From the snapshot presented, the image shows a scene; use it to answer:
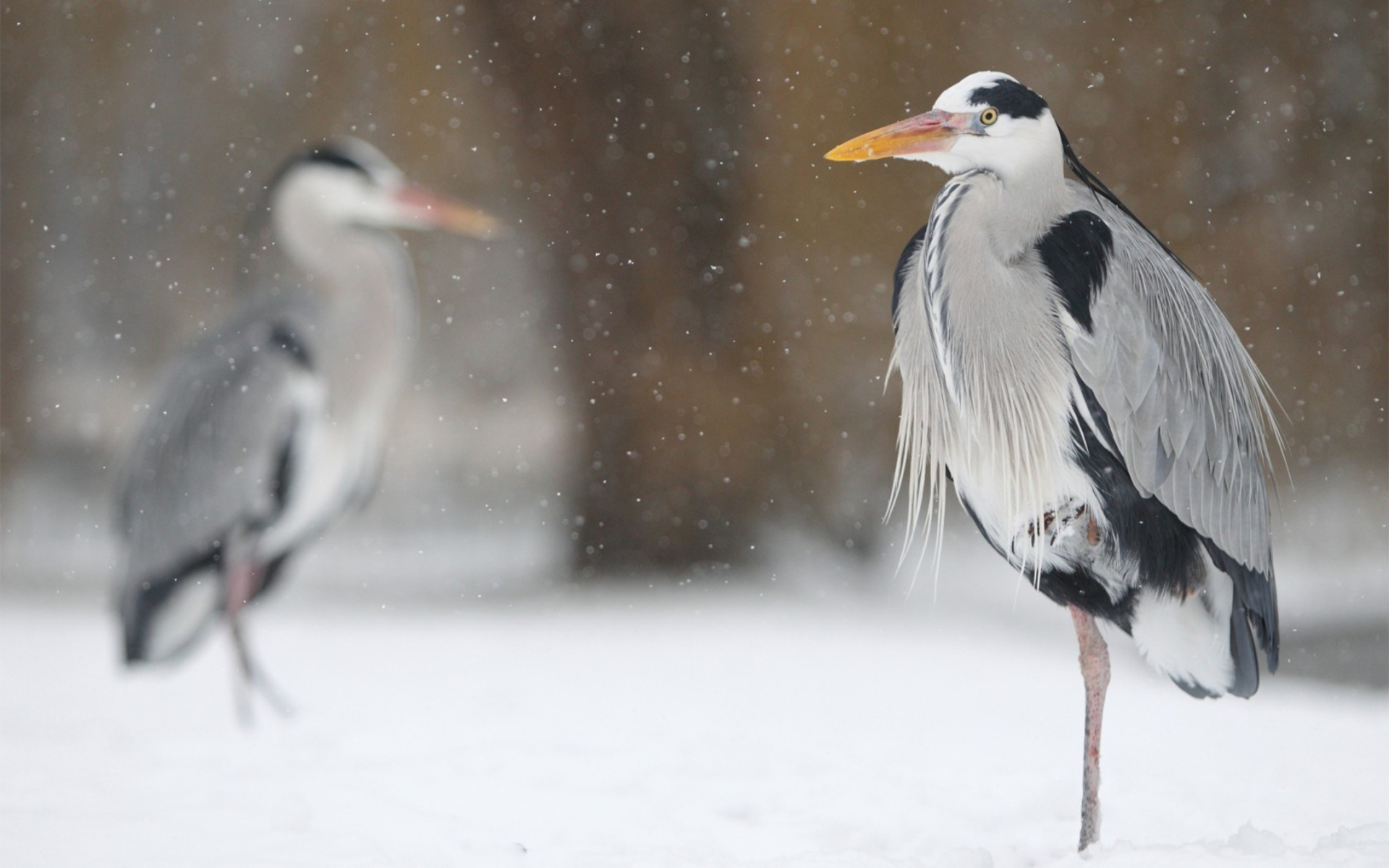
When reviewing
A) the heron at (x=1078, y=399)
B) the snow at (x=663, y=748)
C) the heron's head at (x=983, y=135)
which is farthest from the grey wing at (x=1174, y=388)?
the snow at (x=663, y=748)

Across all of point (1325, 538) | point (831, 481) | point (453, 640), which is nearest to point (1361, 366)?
point (1325, 538)

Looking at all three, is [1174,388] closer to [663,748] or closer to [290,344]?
[663,748]

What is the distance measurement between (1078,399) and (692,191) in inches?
112

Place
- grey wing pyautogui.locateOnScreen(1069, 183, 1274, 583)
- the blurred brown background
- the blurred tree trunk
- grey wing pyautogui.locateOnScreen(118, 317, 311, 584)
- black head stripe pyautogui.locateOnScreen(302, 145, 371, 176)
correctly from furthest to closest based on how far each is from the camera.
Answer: the blurred tree trunk
the blurred brown background
black head stripe pyautogui.locateOnScreen(302, 145, 371, 176)
grey wing pyautogui.locateOnScreen(118, 317, 311, 584)
grey wing pyautogui.locateOnScreen(1069, 183, 1274, 583)

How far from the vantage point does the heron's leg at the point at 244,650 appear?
9.71 feet

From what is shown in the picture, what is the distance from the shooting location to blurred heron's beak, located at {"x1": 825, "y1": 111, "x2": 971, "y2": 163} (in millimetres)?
1777

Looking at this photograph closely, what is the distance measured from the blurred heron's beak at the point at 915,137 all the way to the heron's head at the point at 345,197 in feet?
5.89

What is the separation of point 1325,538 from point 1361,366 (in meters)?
0.79

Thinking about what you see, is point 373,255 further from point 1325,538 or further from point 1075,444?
point 1325,538

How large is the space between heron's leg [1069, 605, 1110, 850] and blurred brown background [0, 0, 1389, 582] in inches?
92.3

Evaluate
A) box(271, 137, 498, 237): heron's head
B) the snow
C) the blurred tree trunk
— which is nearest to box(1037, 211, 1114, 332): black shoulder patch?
the snow

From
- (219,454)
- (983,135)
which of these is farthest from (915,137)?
(219,454)

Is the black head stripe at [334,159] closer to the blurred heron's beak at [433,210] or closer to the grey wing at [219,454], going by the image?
the blurred heron's beak at [433,210]

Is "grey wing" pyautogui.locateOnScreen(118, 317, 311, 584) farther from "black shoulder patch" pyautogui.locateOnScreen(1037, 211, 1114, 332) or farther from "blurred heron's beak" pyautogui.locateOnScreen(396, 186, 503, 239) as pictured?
"black shoulder patch" pyautogui.locateOnScreen(1037, 211, 1114, 332)
